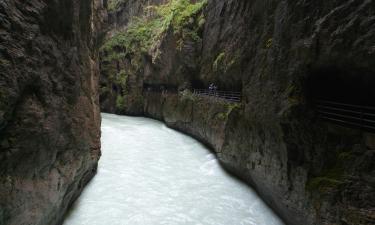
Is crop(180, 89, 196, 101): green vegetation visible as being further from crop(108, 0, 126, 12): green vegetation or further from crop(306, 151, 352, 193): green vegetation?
crop(108, 0, 126, 12): green vegetation

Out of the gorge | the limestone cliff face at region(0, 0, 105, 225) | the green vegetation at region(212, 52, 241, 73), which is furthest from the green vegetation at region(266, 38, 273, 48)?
the limestone cliff face at region(0, 0, 105, 225)

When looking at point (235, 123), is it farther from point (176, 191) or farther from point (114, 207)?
point (114, 207)

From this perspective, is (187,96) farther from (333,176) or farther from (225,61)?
(333,176)

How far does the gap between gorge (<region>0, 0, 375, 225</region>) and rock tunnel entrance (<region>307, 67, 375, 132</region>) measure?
3cm

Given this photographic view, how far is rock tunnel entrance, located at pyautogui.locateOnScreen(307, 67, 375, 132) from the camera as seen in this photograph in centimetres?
732

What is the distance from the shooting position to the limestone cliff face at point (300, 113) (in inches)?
258

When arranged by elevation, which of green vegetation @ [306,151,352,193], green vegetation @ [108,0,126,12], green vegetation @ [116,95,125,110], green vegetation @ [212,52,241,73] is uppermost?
green vegetation @ [108,0,126,12]

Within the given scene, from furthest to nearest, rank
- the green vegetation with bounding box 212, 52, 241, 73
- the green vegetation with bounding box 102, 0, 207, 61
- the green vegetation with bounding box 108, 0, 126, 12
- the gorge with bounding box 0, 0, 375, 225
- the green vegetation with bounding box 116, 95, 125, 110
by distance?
the green vegetation with bounding box 108, 0, 126, 12 < the green vegetation with bounding box 116, 95, 125, 110 < the green vegetation with bounding box 102, 0, 207, 61 < the green vegetation with bounding box 212, 52, 241, 73 < the gorge with bounding box 0, 0, 375, 225

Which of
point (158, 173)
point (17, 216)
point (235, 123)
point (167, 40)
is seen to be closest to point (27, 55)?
point (17, 216)

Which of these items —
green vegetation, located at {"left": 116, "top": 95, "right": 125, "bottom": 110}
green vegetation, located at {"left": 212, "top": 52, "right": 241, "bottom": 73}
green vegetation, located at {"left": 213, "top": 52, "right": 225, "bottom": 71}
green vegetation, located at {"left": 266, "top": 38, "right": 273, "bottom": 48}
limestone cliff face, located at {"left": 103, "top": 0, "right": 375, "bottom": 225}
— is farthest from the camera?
green vegetation, located at {"left": 116, "top": 95, "right": 125, "bottom": 110}

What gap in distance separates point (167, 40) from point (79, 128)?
21.3 metres

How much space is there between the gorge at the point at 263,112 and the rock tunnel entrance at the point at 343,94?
0.03 metres

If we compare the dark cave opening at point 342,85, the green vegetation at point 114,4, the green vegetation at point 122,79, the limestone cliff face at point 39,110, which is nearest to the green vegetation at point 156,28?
the green vegetation at point 122,79

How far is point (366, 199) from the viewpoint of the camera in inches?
237
